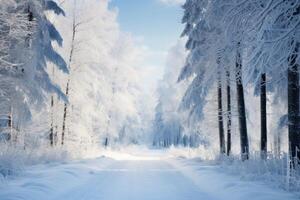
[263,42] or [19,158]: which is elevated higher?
[263,42]

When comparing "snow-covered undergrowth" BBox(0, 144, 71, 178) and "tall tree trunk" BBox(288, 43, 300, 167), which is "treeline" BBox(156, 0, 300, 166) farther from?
"snow-covered undergrowth" BBox(0, 144, 71, 178)

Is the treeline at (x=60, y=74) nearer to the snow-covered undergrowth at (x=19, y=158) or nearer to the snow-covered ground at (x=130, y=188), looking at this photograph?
the snow-covered undergrowth at (x=19, y=158)

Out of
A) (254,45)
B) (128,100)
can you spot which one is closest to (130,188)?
(254,45)

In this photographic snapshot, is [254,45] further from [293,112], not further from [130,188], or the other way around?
[130,188]

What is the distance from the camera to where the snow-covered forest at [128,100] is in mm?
9320

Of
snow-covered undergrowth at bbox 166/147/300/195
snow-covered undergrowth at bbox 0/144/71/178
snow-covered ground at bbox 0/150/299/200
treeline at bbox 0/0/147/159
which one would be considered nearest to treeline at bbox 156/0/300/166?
snow-covered undergrowth at bbox 166/147/300/195

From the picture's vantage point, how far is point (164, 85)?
5931 centimetres

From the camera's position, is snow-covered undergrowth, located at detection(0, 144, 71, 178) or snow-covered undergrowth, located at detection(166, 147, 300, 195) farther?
snow-covered undergrowth, located at detection(0, 144, 71, 178)

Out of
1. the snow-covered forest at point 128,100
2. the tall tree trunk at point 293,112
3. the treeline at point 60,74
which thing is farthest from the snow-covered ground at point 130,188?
the treeline at point 60,74

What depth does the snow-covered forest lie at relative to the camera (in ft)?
30.6

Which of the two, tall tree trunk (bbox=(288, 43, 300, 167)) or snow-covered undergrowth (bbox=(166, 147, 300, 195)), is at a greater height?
tall tree trunk (bbox=(288, 43, 300, 167))

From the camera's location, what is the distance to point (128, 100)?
43094 millimetres

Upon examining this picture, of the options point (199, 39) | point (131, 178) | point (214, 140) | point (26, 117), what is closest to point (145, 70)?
point (214, 140)

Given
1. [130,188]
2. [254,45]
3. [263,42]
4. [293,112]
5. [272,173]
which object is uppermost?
[254,45]
